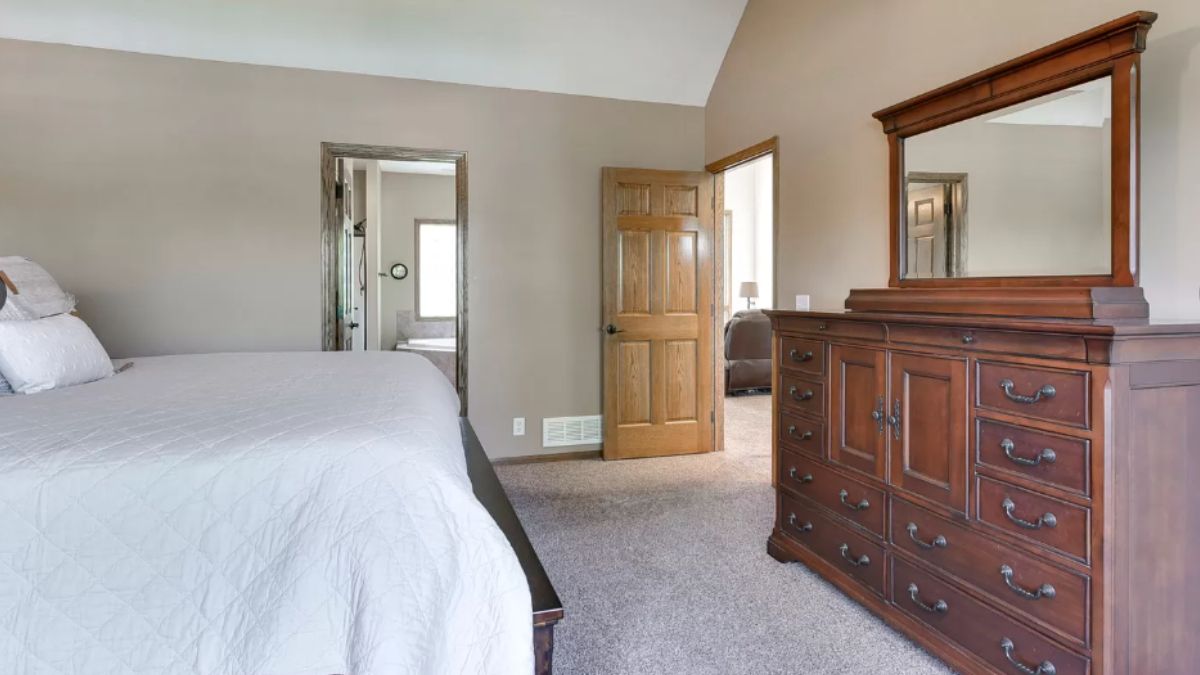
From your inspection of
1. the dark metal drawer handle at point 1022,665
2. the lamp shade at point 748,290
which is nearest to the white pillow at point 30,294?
the dark metal drawer handle at point 1022,665

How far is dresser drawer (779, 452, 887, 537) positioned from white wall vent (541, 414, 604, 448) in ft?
6.20

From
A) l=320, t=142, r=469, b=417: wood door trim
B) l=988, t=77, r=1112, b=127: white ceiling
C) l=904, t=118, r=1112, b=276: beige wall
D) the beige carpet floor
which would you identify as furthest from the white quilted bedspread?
l=320, t=142, r=469, b=417: wood door trim

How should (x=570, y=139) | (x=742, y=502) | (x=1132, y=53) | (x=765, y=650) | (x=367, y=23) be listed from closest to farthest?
(x=1132, y=53) → (x=765, y=650) → (x=742, y=502) → (x=367, y=23) → (x=570, y=139)

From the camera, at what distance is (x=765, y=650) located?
1943mm

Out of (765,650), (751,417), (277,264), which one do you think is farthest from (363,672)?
(751,417)

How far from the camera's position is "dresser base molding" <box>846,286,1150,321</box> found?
150 centimetres

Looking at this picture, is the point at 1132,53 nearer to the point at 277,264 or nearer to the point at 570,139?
the point at 570,139

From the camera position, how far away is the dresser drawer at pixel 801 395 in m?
2.39

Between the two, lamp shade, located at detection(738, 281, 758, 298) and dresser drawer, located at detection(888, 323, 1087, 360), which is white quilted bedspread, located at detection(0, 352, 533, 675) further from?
lamp shade, located at detection(738, 281, 758, 298)

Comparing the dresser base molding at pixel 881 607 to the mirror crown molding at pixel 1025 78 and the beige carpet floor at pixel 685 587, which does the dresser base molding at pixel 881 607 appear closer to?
the beige carpet floor at pixel 685 587

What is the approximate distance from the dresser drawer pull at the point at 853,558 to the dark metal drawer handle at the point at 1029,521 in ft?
2.02

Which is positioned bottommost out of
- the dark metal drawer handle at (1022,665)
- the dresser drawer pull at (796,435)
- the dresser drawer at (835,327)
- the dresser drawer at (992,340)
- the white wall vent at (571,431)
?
the dark metal drawer handle at (1022,665)

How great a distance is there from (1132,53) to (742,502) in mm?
2447

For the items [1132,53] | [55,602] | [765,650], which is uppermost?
[1132,53]
